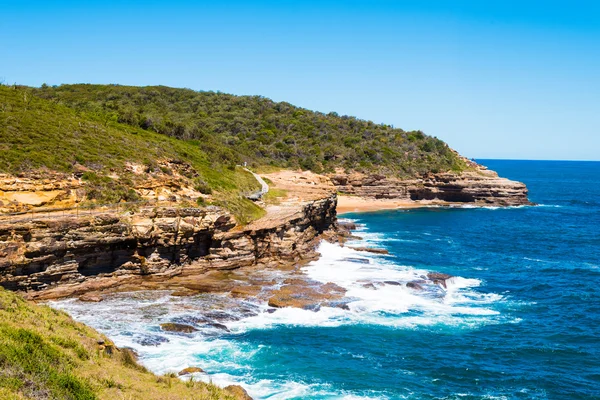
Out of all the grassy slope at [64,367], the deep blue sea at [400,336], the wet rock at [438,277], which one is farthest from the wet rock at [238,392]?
the wet rock at [438,277]

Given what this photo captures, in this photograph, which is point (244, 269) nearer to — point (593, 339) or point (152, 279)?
point (152, 279)

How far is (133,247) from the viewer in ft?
122

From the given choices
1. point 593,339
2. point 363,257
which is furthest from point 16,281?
point 593,339

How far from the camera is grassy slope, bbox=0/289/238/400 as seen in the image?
14.3 metres

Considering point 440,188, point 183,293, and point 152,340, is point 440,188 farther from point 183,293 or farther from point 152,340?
point 152,340

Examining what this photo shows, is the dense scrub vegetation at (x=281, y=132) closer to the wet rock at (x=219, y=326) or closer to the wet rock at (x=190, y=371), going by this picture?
the wet rock at (x=219, y=326)

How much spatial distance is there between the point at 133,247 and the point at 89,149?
1273 cm

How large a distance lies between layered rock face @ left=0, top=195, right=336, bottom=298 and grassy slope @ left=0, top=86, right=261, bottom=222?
11.0 ft

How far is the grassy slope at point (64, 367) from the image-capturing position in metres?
14.3

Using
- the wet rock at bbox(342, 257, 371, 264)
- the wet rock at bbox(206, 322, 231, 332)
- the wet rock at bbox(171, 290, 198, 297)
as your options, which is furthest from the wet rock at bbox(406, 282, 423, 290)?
the wet rock at bbox(171, 290, 198, 297)

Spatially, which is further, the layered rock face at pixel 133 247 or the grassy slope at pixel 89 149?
the grassy slope at pixel 89 149

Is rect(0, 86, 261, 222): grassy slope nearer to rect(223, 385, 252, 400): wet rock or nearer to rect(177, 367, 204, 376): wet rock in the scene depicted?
rect(177, 367, 204, 376): wet rock

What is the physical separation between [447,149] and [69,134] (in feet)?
333

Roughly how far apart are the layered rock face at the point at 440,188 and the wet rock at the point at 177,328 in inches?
2897
